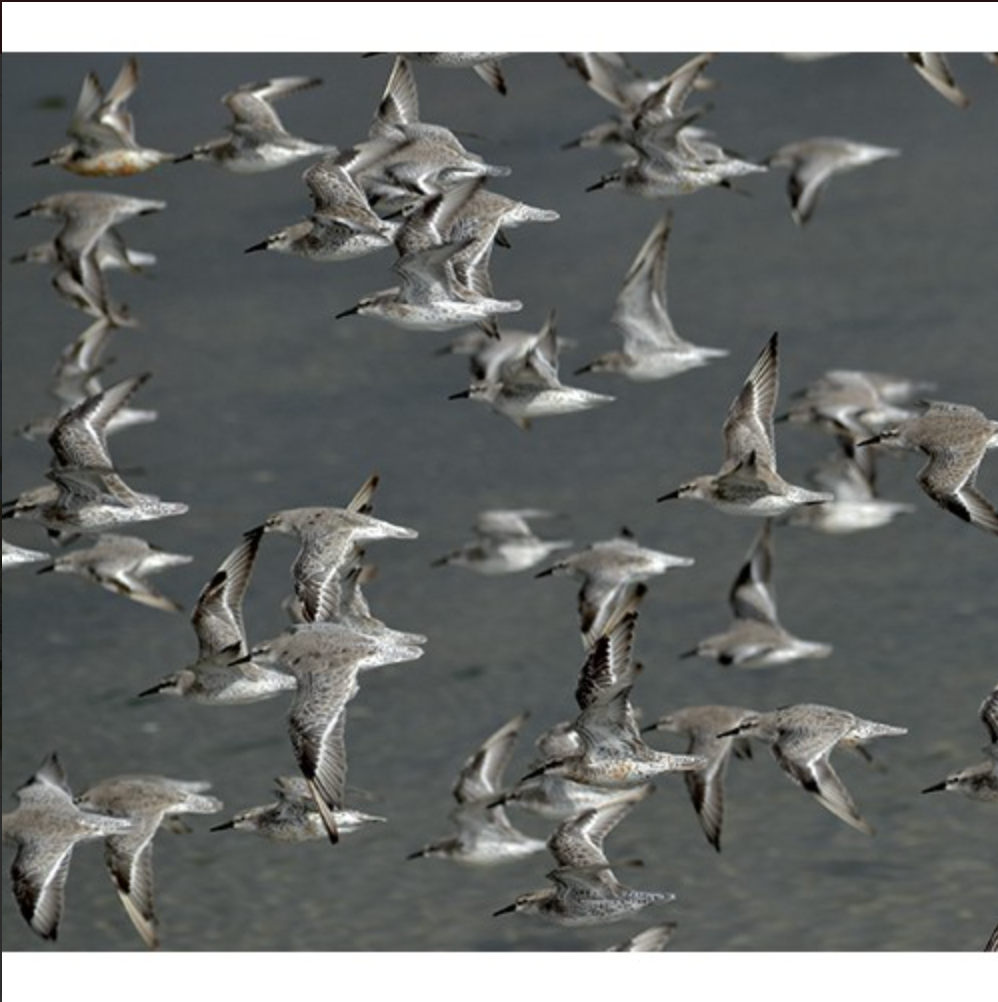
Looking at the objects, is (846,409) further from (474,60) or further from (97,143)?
(97,143)

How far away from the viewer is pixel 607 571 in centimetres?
515

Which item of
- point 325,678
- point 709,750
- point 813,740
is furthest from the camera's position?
point 709,750

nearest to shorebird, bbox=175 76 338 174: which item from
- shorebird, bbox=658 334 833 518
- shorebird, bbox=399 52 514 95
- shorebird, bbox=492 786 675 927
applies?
shorebird, bbox=399 52 514 95

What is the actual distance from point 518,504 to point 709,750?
3.40 meters

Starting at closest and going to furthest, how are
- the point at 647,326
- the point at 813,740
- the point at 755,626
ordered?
the point at 813,740 < the point at 647,326 < the point at 755,626

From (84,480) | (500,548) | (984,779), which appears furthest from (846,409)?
(84,480)

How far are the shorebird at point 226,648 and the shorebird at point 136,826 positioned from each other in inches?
7.2

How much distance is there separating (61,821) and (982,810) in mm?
2812

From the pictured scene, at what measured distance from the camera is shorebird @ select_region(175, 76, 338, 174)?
507 centimetres

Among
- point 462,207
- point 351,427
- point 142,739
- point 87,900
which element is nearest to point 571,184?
point 351,427

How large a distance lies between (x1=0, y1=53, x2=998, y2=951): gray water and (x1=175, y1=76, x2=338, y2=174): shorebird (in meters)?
0.47

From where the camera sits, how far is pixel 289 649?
13.0 feet

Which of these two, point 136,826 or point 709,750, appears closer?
point 136,826

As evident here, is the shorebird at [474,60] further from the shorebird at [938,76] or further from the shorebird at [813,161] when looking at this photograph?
the shorebird at [813,161]
